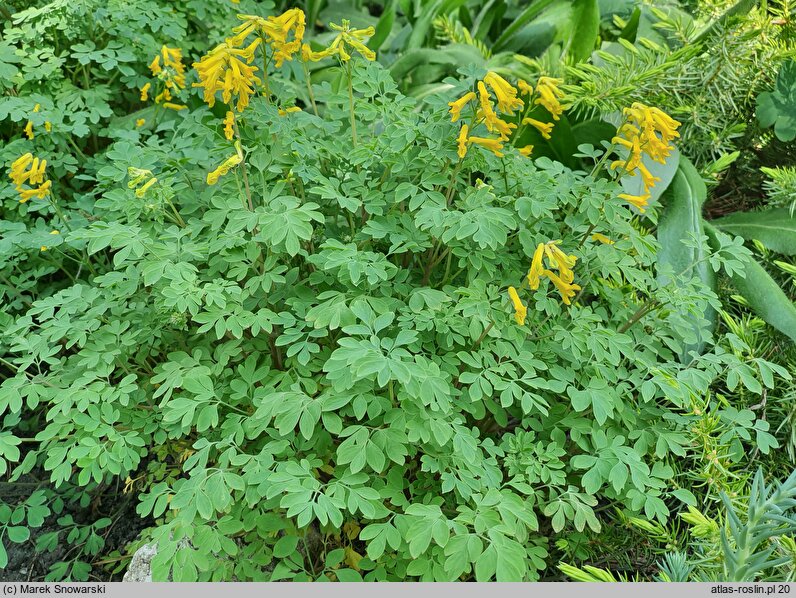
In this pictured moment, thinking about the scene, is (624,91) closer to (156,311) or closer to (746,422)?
(746,422)

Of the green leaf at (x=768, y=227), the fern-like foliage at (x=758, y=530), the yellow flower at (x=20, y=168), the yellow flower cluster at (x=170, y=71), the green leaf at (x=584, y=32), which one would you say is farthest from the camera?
the green leaf at (x=584, y=32)

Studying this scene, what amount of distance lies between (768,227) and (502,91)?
1.19 m

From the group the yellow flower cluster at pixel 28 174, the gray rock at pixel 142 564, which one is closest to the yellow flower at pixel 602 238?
the gray rock at pixel 142 564

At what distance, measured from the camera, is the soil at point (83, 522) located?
5.71 feet

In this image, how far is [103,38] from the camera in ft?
7.57

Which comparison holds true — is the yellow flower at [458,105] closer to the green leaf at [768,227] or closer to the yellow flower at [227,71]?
the yellow flower at [227,71]

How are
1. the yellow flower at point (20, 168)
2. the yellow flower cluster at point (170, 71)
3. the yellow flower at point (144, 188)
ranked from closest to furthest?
the yellow flower at point (144, 188) < the yellow flower at point (20, 168) < the yellow flower cluster at point (170, 71)

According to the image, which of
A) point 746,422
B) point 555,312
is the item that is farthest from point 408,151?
point 746,422

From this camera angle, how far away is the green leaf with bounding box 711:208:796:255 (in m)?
2.04

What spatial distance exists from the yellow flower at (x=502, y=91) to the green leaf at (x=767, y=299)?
31.6 inches

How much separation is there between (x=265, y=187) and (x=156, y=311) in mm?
369

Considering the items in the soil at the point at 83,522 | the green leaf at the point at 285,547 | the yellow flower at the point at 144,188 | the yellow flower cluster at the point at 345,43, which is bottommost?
the soil at the point at 83,522

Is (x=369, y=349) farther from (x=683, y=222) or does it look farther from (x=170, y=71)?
(x=683, y=222)

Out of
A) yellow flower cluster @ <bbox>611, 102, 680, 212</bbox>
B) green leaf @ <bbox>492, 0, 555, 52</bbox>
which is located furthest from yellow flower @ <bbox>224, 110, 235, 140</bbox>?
green leaf @ <bbox>492, 0, 555, 52</bbox>
